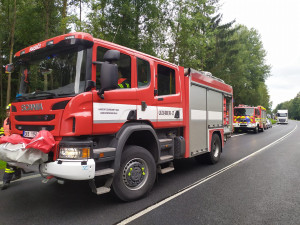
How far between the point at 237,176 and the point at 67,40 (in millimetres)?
4828

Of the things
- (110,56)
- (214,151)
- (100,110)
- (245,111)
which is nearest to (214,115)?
(214,151)

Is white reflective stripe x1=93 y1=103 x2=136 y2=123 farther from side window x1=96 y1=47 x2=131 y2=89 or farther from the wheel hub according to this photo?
the wheel hub

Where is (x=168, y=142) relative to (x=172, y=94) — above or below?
below

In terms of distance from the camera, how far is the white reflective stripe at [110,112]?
11.2 ft

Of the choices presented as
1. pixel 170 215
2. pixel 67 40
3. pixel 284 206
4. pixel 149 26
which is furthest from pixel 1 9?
→ pixel 284 206

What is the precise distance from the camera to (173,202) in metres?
3.93

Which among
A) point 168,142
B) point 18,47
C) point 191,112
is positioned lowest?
point 168,142

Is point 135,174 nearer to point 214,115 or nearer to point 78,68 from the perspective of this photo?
point 78,68

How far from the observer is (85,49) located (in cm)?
340

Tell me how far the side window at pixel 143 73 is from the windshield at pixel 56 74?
114 centimetres

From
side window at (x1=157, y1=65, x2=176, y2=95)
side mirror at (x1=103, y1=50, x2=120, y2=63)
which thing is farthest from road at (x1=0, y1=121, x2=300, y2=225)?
side mirror at (x1=103, y1=50, x2=120, y2=63)

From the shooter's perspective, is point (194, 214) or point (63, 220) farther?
point (194, 214)

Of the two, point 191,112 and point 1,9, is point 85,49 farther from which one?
point 1,9

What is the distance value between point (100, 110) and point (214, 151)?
4663 millimetres
